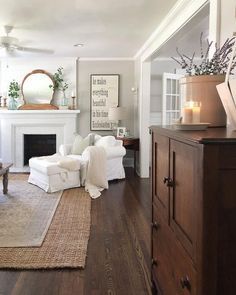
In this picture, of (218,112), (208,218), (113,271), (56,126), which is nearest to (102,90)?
(56,126)

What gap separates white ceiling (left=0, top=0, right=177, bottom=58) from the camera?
10.7 ft

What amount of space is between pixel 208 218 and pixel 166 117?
5.61 meters

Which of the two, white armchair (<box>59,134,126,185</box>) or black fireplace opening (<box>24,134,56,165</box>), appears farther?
black fireplace opening (<box>24,134,56,165</box>)

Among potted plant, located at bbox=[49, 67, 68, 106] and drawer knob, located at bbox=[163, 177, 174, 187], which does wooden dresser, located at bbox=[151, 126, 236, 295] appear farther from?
potted plant, located at bbox=[49, 67, 68, 106]

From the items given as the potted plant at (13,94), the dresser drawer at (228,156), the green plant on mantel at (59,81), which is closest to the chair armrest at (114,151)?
the green plant on mantel at (59,81)

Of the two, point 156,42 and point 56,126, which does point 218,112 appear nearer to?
point 156,42

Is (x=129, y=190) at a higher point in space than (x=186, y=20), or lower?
lower

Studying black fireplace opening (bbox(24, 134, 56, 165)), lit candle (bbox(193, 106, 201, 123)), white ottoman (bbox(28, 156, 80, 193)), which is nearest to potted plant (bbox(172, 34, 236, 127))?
lit candle (bbox(193, 106, 201, 123))

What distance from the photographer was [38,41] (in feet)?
16.5

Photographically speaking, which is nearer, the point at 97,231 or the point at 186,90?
the point at 186,90

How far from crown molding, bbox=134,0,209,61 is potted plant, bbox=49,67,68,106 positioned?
223cm

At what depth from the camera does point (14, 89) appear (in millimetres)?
6668

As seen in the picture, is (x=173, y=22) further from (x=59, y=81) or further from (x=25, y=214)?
(x=59, y=81)

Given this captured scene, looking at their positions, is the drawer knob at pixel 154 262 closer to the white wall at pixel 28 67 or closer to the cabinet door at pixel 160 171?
the cabinet door at pixel 160 171
